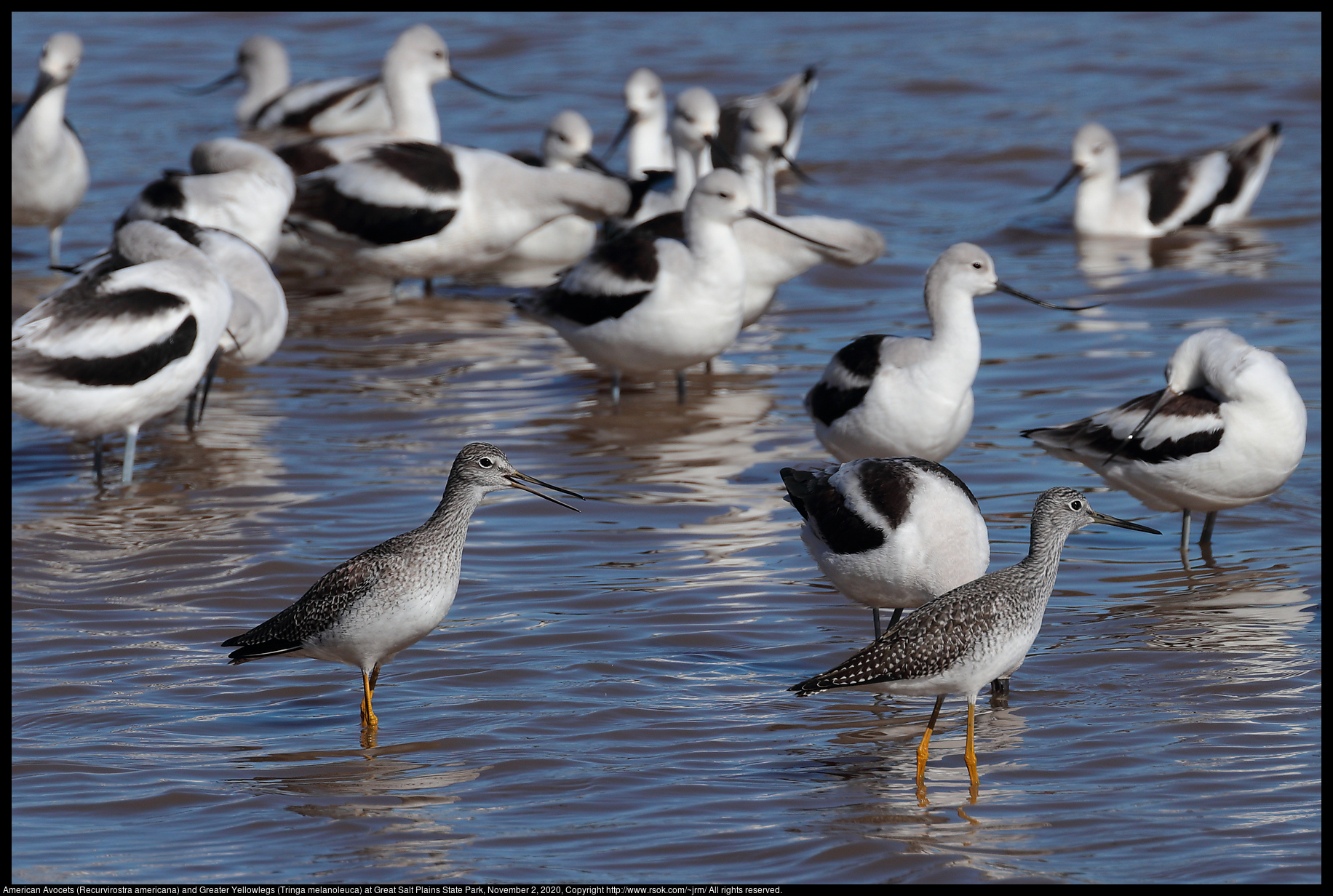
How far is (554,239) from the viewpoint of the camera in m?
13.9

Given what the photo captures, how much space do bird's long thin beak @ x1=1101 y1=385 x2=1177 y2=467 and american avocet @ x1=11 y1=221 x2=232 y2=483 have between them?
4.38 metres

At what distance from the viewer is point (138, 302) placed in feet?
27.9

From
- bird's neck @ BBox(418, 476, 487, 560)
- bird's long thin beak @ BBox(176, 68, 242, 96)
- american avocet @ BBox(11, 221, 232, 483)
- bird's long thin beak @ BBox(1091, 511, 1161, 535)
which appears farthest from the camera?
bird's long thin beak @ BBox(176, 68, 242, 96)

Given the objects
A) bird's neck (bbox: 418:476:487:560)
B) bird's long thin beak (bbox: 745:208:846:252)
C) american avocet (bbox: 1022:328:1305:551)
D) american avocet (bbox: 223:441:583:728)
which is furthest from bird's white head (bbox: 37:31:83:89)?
american avocet (bbox: 1022:328:1305:551)

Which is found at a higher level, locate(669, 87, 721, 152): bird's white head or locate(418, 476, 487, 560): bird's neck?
locate(669, 87, 721, 152): bird's white head

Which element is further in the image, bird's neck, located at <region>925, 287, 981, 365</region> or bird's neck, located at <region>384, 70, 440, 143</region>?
bird's neck, located at <region>384, 70, 440, 143</region>

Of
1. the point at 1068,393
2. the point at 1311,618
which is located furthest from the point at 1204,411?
the point at 1068,393

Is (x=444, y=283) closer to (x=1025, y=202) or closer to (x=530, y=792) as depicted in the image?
(x=1025, y=202)

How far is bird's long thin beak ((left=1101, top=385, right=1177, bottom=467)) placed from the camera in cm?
751

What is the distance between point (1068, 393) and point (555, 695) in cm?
485

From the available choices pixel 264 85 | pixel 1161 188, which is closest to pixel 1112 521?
pixel 1161 188

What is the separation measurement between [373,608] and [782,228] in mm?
5141

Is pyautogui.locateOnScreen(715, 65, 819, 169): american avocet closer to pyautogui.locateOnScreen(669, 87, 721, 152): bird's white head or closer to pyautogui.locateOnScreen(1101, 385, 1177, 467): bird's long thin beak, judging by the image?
pyautogui.locateOnScreen(669, 87, 721, 152): bird's white head

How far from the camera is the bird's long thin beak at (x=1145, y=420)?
7508mm
